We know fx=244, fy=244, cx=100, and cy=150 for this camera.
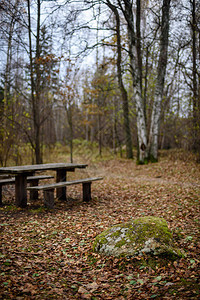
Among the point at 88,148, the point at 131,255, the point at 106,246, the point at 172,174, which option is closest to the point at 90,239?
the point at 106,246

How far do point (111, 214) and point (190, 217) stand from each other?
1731mm

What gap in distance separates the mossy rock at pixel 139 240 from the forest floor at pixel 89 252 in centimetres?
12

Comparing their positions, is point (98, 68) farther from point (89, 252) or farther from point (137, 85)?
point (89, 252)

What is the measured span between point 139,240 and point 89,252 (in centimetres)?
84

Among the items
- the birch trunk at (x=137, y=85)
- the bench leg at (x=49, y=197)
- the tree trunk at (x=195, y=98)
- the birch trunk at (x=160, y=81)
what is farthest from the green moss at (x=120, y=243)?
the birch trunk at (x=160, y=81)

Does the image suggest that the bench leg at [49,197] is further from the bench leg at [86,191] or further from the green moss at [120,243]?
the green moss at [120,243]

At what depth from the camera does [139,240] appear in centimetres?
356

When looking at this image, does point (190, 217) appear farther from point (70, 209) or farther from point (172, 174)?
point (172, 174)

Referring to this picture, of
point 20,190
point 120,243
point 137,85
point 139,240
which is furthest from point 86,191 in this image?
point 137,85

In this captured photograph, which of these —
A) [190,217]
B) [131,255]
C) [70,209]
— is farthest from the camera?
[70,209]

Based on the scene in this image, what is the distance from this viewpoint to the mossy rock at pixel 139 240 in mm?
3418

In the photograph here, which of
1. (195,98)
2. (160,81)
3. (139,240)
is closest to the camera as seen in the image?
(139,240)

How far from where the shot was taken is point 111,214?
5.70m

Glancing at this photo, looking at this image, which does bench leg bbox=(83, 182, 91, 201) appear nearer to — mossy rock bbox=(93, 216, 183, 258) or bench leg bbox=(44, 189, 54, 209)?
bench leg bbox=(44, 189, 54, 209)
